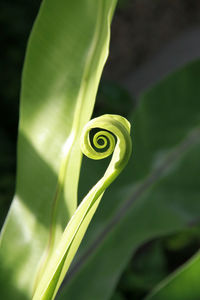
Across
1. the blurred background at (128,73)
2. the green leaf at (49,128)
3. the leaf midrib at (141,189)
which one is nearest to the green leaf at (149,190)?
the leaf midrib at (141,189)

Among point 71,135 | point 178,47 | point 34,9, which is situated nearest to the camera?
point 71,135

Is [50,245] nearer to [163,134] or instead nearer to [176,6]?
[163,134]

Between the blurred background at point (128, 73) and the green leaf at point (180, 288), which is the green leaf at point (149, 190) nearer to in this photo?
the green leaf at point (180, 288)

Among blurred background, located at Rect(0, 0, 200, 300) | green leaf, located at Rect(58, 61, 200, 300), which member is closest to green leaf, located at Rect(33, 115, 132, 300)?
green leaf, located at Rect(58, 61, 200, 300)

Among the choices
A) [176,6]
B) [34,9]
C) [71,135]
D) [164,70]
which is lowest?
[164,70]

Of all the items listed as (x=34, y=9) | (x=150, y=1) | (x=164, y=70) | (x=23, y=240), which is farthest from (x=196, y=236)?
(x=150, y=1)

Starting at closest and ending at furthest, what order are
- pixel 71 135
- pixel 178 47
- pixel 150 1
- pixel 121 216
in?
pixel 71 135
pixel 121 216
pixel 150 1
pixel 178 47

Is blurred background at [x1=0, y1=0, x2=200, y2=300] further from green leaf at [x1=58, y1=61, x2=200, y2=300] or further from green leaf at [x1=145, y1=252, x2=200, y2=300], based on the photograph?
green leaf at [x1=145, y1=252, x2=200, y2=300]
